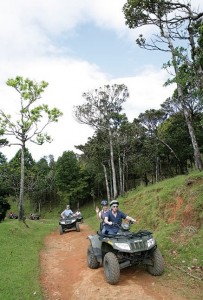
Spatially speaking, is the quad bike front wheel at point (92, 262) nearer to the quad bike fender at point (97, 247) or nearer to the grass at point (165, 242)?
the quad bike fender at point (97, 247)

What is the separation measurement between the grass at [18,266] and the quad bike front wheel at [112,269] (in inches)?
69.3

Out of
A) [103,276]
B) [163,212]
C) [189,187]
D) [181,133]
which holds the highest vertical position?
[181,133]

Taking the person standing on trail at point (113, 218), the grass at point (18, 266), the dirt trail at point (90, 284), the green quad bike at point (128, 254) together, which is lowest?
the dirt trail at point (90, 284)

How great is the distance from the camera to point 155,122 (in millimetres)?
34094

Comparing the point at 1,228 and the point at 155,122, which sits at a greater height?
the point at 155,122

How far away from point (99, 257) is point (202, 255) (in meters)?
3.09

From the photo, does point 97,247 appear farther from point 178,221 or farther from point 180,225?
point 178,221

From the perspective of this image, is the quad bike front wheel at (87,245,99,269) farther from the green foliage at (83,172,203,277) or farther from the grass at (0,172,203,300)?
the green foliage at (83,172,203,277)

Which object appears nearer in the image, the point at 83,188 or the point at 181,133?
the point at 181,133

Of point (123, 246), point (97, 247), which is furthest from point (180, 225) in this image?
point (123, 246)

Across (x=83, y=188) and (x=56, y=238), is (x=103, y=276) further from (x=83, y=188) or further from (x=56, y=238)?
(x=83, y=188)

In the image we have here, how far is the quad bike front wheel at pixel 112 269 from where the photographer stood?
7.51 meters

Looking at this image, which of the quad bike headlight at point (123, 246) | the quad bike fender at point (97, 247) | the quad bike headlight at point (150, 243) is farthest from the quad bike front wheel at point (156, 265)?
the quad bike fender at point (97, 247)

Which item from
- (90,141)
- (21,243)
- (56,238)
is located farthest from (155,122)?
(21,243)
